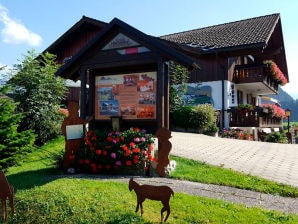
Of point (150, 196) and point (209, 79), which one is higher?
point (209, 79)

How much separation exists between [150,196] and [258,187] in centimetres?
323

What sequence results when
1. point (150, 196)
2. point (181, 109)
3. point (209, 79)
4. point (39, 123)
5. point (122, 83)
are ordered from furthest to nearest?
point (209, 79), point (181, 109), point (39, 123), point (122, 83), point (150, 196)

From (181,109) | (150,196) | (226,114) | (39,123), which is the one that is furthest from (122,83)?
(226,114)

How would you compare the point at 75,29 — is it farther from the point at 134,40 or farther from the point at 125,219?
the point at 125,219

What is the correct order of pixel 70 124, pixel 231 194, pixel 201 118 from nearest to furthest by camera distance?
1. pixel 231 194
2. pixel 70 124
3. pixel 201 118

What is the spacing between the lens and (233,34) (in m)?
22.8

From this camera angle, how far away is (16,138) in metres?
8.20

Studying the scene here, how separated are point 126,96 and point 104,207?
3681mm

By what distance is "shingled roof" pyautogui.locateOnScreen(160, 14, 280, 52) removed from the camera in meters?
20.5

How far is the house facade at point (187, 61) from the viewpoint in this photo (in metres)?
7.73

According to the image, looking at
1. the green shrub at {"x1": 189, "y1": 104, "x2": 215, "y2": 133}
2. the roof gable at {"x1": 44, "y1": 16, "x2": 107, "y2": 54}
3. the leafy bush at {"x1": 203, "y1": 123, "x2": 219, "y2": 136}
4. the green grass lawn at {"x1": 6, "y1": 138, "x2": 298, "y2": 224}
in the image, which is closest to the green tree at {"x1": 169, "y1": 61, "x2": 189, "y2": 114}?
the green shrub at {"x1": 189, "y1": 104, "x2": 215, "y2": 133}

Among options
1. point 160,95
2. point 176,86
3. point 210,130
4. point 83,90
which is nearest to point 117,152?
point 160,95

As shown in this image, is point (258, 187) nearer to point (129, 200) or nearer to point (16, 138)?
point (129, 200)

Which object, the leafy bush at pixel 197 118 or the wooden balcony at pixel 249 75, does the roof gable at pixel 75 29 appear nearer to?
the leafy bush at pixel 197 118
